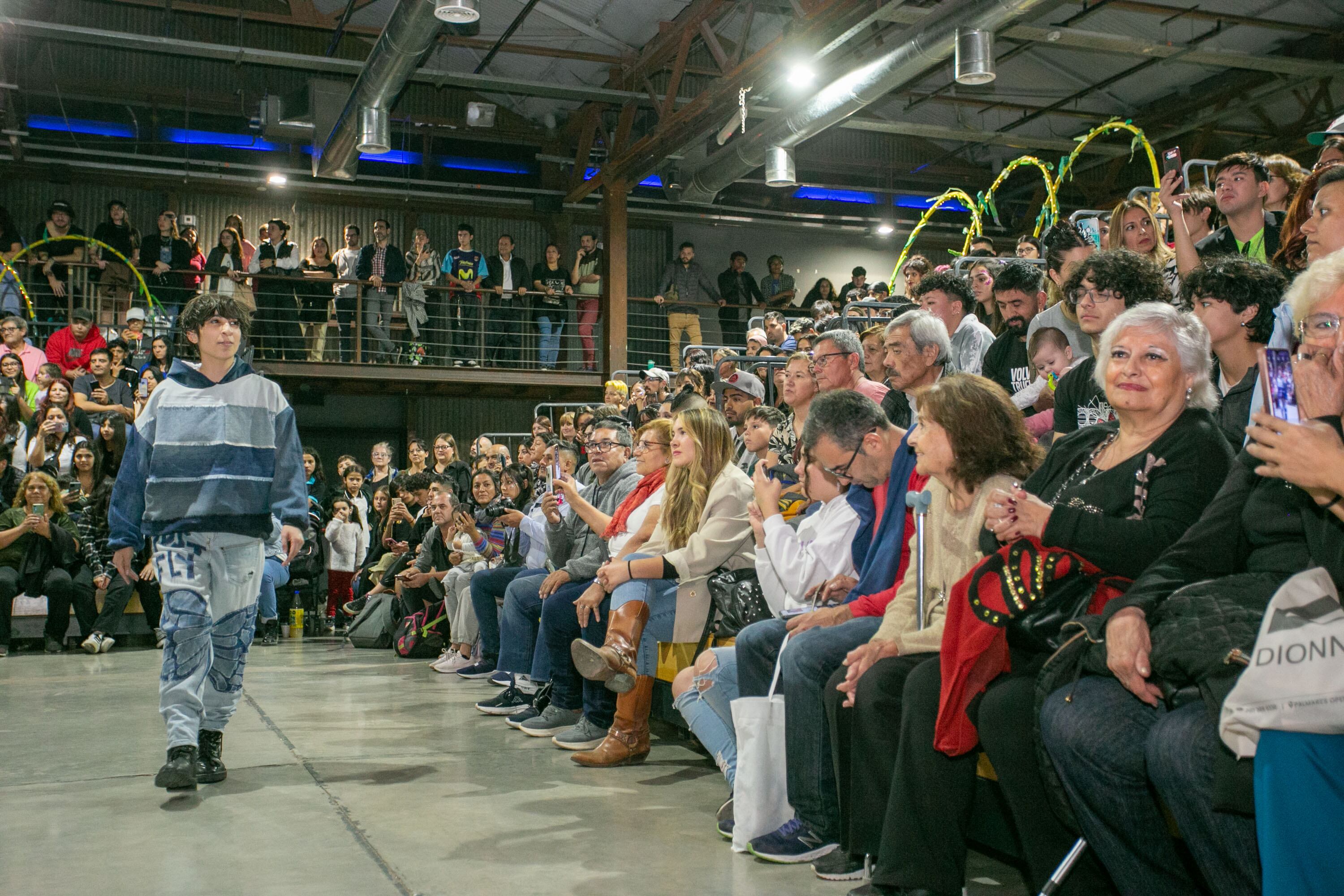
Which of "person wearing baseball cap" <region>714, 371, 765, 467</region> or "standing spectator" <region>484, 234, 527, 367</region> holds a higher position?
"standing spectator" <region>484, 234, 527, 367</region>

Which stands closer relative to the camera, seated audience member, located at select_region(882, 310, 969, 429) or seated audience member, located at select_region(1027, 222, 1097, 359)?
seated audience member, located at select_region(882, 310, 969, 429)

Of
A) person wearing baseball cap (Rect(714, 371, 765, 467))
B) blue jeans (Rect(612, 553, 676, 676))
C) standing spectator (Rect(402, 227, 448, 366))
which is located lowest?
blue jeans (Rect(612, 553, 676, 676))

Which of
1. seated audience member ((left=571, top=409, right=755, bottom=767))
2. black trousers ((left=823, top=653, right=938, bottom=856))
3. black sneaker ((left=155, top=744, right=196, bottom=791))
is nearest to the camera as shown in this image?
black trousers ((left=823, top=653, right=938, bottom=856))

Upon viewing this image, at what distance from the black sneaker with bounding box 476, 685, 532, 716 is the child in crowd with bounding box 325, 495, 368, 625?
4.76 m

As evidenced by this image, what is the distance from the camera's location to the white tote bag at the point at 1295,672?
1632 millimetres

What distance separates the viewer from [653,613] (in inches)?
168

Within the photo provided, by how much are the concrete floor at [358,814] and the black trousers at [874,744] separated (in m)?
0.17

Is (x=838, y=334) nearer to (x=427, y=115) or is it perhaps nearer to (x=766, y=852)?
(x=766, y=852)

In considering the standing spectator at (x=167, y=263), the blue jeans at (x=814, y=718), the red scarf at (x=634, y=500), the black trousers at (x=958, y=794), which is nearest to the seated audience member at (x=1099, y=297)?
the blue jeans at (x=814, y=718)

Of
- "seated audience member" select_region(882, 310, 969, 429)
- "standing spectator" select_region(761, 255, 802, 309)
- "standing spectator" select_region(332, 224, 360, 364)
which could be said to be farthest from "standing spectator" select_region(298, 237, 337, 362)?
"seated audience member" select_region(882, 310, 969, 429)

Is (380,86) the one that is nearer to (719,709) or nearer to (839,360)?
(839,360)

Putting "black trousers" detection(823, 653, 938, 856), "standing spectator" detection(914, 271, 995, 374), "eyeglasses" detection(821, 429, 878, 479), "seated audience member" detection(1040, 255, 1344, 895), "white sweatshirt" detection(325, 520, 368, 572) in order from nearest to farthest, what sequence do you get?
1. "seated audience member" detection(1040, 255, 1344, 895)
2. "black trousers" detection(823, 653, 938, 856)
3. "eyeglasses" detection(821, 429, 878, 479)
4. "standing spectator" detection(914, 271, 995, 374)
5. "white sweatshirt" detection(325, 520, 368, 572)

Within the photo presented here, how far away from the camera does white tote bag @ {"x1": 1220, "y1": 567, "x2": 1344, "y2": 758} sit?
1.63m

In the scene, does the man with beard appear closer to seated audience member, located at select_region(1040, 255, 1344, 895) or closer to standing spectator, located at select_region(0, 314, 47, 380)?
seated audience member, located at select_region(1040, 255, 1344, 895)
